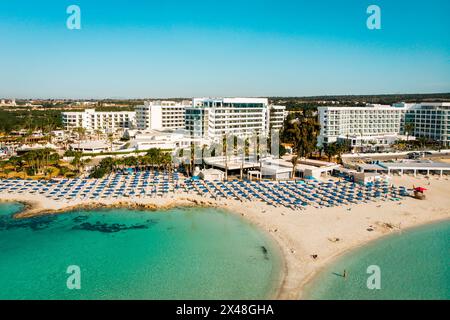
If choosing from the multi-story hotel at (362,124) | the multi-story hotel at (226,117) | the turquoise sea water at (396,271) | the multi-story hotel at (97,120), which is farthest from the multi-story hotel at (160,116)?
the turquoise sea water at (396,271)

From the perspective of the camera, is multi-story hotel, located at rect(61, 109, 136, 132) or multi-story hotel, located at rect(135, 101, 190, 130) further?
multi-story hotel, located at rect(61, 109, 136, 132)

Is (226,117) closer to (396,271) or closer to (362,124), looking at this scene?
(362,124)

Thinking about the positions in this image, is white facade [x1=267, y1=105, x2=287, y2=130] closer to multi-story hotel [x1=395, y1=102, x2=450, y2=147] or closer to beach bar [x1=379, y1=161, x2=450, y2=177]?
multi-story hotel [x1=395, y1=102, x2=450, y2=147]

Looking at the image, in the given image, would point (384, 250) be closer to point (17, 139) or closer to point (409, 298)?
point (409, 298)

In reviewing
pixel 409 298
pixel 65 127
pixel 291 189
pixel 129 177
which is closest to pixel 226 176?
pixel 291 189

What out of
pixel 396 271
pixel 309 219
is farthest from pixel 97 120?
pixel 396 271

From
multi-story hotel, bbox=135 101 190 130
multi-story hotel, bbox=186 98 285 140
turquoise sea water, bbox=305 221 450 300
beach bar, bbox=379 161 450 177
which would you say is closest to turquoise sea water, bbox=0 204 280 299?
turquoise sea water, bbox=305 221 450 300
